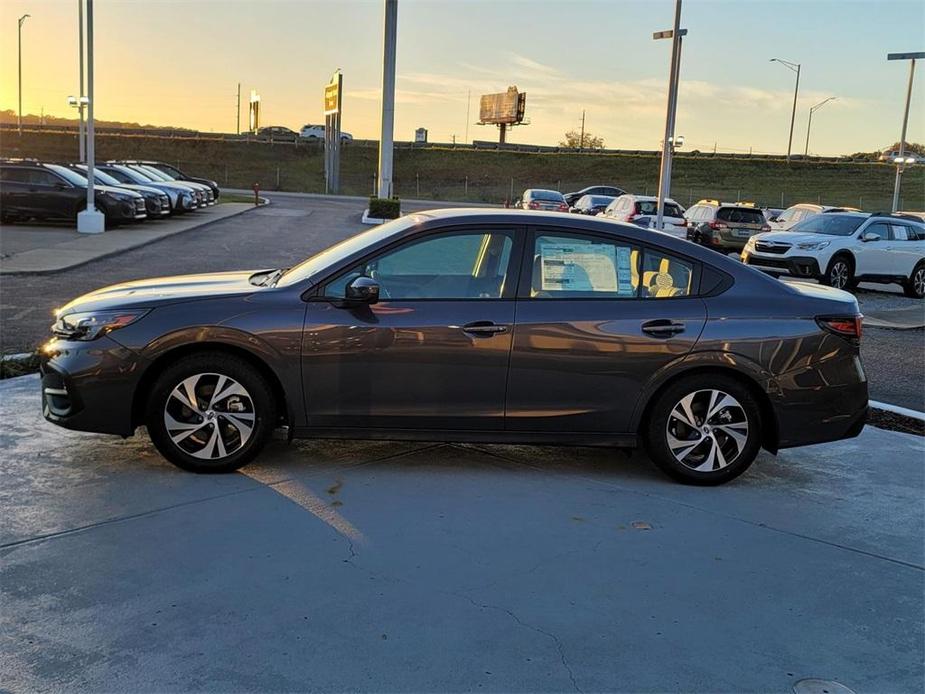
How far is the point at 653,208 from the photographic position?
26469mm

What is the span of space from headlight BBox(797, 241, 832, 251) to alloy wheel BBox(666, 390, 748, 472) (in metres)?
13.9

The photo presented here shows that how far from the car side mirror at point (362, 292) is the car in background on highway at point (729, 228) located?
20126mm

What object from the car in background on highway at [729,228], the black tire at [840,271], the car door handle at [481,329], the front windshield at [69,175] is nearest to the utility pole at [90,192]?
the front windshield at [69,175]

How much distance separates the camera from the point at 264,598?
3660 mm

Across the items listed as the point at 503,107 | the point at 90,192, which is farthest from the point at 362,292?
the point at 503,107

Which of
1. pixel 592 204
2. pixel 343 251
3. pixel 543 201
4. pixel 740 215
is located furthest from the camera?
pixel 592 204

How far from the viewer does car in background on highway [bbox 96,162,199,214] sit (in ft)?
84.6

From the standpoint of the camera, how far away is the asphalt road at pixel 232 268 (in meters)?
9.11

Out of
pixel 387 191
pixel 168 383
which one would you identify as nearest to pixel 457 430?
pixel 168 383

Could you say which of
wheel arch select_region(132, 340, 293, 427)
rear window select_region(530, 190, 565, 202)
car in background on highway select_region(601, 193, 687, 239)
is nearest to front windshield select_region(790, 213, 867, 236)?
car in background on highway select_region(601, 193, 687, 239)

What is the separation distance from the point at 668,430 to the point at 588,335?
0.78 metres

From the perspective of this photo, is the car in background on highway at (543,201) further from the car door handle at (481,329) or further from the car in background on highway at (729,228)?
the car door handle at (481,329)

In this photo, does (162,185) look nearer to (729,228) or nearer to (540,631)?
(729,228)

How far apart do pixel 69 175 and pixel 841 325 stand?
71.9ft
